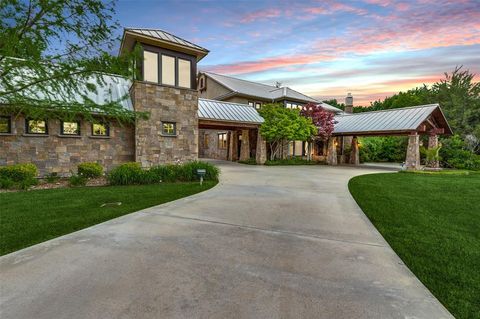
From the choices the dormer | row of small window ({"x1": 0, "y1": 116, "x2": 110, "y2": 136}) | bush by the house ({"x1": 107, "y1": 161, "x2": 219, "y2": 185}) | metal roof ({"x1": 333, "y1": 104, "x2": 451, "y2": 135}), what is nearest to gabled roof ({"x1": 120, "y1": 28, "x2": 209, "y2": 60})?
the dormer

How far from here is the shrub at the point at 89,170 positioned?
10.3m

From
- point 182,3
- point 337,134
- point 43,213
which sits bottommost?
point 43,213

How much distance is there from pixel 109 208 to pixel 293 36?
38.9 feet

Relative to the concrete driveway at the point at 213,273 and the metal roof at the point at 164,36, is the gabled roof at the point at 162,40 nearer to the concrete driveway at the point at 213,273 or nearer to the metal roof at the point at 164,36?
the metal roof at the point at 164,36

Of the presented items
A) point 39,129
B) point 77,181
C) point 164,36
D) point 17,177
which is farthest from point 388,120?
point 17,177

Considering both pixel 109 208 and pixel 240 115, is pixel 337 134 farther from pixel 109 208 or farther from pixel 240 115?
pixel 109 208

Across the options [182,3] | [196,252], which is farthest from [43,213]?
[182,3]

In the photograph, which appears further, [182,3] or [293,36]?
[293,36]

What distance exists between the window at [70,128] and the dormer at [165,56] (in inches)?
162

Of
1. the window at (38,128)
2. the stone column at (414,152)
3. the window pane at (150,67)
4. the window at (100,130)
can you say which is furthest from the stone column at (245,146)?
the window at (38,128)

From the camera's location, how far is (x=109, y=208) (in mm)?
5973

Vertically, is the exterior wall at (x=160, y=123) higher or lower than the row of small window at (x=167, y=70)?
lower

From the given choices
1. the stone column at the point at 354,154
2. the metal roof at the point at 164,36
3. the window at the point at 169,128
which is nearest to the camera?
the metal roof at the point at 164,36

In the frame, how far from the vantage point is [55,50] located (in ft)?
14.1
